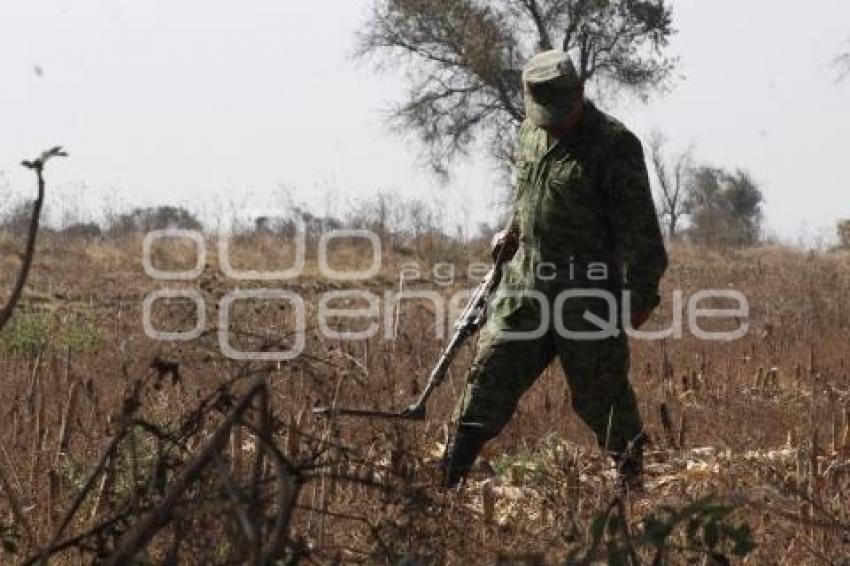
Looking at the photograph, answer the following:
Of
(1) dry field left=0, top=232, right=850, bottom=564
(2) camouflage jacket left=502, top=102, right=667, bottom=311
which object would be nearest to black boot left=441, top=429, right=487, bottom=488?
(1) dry field left=0, top=232, right=850, bottom=564

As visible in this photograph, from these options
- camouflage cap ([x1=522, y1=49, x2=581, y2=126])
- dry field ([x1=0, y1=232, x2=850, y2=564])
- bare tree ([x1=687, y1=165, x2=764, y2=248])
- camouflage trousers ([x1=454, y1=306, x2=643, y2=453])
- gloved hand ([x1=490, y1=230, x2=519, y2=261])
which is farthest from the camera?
bare tree ([x1=687, y1=165, x2=764, y2=248])

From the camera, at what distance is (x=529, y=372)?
441 centimetres

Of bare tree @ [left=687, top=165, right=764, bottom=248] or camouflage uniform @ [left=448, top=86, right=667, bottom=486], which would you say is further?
bare tree @ [left=687, top=165, right=764, bottom=248]

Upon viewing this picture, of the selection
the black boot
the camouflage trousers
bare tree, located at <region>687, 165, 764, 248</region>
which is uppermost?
bare tree, located at <region>687, 165, 764, 248</region>

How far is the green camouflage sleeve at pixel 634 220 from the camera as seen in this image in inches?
167

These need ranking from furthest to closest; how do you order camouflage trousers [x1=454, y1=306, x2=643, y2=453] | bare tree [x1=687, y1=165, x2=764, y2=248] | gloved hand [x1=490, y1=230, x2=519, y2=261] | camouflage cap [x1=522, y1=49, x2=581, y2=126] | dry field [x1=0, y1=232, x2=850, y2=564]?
bare tree [x1=687, y1=165, x2=764, y2=248] < gloved hand [x1=490, y1=230, x2=519, y2=261] < camouflage trousers [x1=454, y1=306, x2=643, y2=453] < camouflage cap [x1=522, y1=49, x2=581, y2=126] < dry field [x1=0, y1=232, x2=850, y2=564]

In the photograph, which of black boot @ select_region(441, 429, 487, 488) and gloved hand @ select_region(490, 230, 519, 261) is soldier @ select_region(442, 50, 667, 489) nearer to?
black boot @ select_region(441, 429, 487, 488)

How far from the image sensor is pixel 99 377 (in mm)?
6383

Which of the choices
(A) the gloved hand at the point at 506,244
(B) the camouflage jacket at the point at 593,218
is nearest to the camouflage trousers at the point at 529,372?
(B) the camouflage jacket at the point at 593,218

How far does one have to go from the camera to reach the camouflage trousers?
14.3 ft

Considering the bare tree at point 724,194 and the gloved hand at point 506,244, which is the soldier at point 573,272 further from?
the bare tree at point 724,194

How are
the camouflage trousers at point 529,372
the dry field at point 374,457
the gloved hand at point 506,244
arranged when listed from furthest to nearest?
1. the gloved hand at point 506,244
2. the camouflage trousers at point 529,372
3. the dry field at point 374,457

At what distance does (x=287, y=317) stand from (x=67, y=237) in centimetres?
969

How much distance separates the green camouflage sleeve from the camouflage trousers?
8.2 inches
